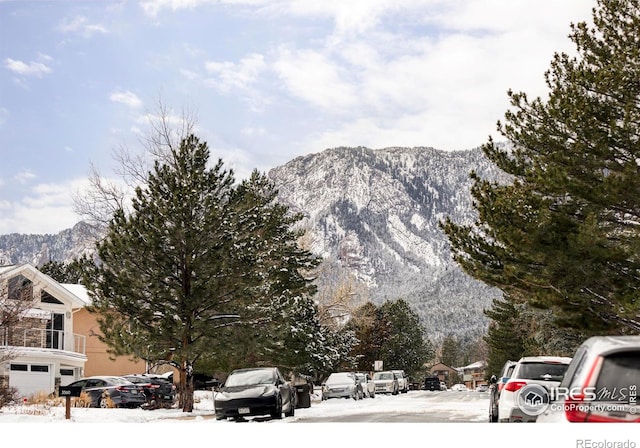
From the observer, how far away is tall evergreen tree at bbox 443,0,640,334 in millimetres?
22250

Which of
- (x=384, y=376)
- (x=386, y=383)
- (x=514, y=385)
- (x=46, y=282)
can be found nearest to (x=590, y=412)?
(x=514, y=385)

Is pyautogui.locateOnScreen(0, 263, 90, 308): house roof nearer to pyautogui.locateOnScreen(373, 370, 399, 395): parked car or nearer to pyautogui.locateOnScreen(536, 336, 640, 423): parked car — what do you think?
pyautogui.locateOnScreen(373, 370, 399, 395): parked car

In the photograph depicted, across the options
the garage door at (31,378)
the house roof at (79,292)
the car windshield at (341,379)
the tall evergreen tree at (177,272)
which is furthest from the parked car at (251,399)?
the house roof at (79,292)

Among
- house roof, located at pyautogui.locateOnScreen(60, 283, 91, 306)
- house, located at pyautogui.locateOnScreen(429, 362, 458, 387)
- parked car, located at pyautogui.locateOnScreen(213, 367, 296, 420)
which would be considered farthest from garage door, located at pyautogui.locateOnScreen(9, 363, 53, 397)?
house, located at pyautogui.locateOnScreen(429, 362, 458, 387)

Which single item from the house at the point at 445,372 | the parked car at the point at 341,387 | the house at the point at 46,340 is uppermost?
the house at the point at 46,340

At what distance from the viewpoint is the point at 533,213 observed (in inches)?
933

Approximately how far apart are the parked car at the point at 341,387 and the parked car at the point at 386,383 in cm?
1275

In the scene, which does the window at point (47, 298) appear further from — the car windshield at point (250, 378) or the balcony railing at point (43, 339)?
the car windshield at point (250, 378)

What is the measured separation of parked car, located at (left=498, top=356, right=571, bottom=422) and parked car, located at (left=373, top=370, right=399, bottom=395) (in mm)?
42640

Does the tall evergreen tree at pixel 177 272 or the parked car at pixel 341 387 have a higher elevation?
the tall evergreen tree at pixel 177 272

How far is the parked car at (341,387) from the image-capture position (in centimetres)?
4412

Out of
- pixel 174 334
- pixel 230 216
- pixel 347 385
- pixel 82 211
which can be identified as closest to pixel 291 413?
pixel 174 334

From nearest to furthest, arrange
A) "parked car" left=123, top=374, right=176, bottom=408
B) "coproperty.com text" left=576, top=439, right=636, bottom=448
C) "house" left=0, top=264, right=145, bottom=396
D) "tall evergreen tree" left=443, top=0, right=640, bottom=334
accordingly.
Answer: "coproperty.com text" left=576, top=439, right=636, bottom=448
"tall evergreen tree" left=443, top=0, right=640, bottom=334
"parked car" left=123, top=374, right=176, bottom=408
"house" left=0, top=264, right=145, bottom=396

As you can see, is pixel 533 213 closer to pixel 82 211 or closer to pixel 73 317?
pixel 82 211
